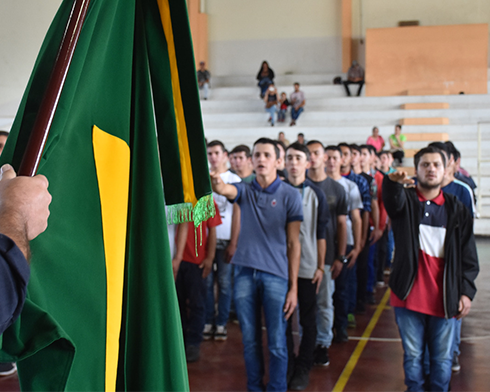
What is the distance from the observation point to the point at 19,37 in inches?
65.4

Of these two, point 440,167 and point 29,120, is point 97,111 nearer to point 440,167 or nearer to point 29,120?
point 29,120

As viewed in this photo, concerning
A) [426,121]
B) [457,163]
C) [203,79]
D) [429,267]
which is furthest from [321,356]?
[203,79]

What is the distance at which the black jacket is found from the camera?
121 inches

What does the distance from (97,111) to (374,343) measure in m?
3.89

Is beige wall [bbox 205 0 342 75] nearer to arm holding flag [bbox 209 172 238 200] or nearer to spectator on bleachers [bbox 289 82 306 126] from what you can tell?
spectator on bleachers [bbox 289 82 306 126]

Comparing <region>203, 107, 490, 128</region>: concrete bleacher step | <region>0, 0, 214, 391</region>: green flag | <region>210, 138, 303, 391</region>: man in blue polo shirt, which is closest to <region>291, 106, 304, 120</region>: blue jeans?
<region>203, 107, 490, 128</region>: concrete bleacher step

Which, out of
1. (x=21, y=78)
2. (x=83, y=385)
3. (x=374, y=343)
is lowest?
(x=374, y=343)

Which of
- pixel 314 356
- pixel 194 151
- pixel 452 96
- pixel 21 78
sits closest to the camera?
pixel 194 151

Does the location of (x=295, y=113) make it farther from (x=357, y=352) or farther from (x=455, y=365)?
(x=455, y=365)

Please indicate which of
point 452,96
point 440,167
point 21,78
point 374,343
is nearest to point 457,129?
point 452,96

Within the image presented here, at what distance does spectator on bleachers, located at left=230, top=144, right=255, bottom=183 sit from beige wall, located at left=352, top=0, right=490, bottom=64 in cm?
1347

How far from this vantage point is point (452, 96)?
1469cm

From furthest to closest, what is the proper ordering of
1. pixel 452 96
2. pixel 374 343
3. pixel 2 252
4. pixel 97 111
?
pixel 452 96, pixel 374 343, pixel 97 111, pixel 2 252

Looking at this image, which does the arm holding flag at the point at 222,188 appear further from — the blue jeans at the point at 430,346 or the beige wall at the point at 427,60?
the beige wall at the point at 427,60
